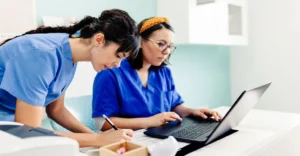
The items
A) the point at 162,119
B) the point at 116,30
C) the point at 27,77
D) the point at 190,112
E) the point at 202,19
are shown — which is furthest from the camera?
the point at 202,19

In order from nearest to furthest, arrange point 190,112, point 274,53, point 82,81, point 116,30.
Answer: point 116,30
point 190,112
point 82,81
point 274,53

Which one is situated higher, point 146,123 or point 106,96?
point 106,96

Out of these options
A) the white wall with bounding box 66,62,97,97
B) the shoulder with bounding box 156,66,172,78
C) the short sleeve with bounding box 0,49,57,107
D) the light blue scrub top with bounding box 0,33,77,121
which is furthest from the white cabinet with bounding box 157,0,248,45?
the short sleeve with bounding box 0,49,57,107

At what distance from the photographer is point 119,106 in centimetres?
135

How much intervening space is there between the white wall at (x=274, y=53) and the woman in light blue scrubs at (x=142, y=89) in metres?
1.58

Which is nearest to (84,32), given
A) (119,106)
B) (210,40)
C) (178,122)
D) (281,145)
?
(119,106)

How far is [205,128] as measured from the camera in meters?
1.13

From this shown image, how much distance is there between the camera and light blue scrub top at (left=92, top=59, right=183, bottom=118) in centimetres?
131

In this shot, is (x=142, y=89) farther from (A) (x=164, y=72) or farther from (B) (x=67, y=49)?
(B) (x=67, y=49)

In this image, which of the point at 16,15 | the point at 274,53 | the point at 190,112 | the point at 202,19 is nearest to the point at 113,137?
the point at 190,112

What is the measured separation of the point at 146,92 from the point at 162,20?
0.36 m

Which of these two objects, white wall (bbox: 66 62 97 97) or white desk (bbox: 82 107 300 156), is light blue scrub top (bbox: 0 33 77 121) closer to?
white desk (bbox: 82 107 300 156)

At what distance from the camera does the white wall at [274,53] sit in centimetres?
262

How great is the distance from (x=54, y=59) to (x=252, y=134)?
78cm
